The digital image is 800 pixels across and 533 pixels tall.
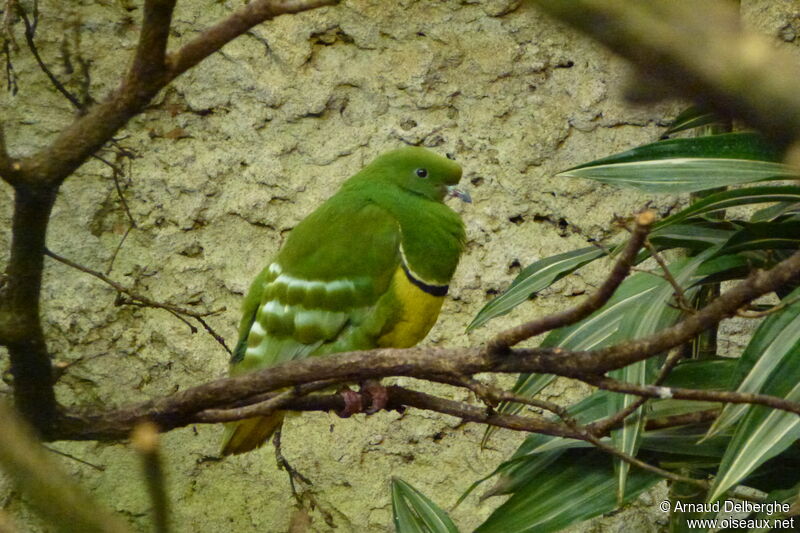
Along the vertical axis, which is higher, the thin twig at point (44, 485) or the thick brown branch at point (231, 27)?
the thick brown branch at point (231, 27)

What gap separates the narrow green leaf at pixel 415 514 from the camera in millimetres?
1857

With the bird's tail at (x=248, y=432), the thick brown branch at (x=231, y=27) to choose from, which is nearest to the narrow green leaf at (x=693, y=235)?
the bird's tail at (x=248, y=432)

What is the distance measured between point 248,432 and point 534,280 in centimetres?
63

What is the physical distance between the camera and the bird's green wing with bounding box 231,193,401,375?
6.37 ft

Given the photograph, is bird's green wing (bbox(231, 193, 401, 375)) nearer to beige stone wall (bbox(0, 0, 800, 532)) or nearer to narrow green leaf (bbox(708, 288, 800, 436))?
beige stone wall (bbox(0, 0, 800, 532))

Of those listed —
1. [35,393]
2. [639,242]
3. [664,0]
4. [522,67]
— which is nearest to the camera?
[664,0]

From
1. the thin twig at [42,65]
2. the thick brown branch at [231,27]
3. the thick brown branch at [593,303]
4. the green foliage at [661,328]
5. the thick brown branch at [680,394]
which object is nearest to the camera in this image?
the thick brown branch at [593,303]

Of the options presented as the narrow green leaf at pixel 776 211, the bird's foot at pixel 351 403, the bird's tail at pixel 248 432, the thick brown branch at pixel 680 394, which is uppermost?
the narrow green leaf at pixel 776 211

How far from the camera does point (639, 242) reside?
0.86 meters

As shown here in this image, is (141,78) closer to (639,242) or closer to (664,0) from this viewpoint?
(639,242)

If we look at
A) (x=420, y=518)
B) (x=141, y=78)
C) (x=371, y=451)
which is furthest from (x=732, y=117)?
(x=371, y=451)

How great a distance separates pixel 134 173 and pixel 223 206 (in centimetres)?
Result: 25

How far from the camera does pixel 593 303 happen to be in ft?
3.22

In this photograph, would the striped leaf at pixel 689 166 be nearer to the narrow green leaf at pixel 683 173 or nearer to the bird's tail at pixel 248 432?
the narrow green leaf at pixel 683 173
